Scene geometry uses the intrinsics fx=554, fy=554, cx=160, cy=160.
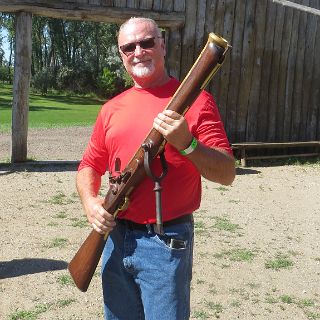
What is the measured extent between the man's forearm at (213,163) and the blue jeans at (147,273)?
31 cm

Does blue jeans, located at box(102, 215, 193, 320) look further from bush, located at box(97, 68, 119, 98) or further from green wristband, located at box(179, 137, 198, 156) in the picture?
bush, located at box(97, 68, 119, 98)

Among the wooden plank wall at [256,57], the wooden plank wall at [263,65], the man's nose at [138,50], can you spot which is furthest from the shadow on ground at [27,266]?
the wooden plank wall at [263,65]

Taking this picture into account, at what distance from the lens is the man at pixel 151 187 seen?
232cm

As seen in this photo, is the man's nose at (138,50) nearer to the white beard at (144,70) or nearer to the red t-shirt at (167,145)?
the white beard at (144,70)

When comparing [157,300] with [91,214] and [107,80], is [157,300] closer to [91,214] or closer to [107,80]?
[91,214]

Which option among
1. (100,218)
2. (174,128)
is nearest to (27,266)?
(100,218)

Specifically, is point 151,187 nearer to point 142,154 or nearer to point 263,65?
point 142,154

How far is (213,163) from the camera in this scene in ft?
7.10

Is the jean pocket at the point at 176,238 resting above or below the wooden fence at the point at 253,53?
below

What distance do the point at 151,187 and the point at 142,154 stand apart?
201 millimetres

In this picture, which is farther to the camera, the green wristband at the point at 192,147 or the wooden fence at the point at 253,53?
the wooden fence at the point at 253,53

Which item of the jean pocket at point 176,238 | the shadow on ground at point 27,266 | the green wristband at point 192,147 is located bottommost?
the shadow on ground at point 27,266

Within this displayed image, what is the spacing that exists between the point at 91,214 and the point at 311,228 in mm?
4653

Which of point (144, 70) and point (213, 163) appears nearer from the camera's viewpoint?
point (213, 163)
